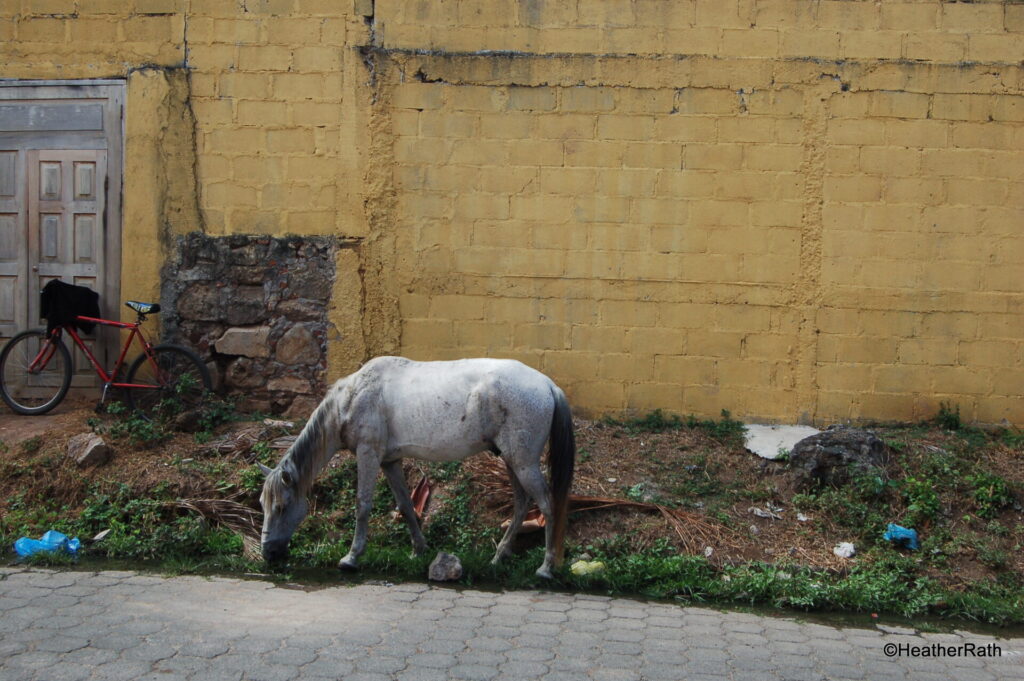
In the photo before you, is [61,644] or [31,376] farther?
[31,376]

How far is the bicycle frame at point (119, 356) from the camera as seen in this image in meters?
8.37

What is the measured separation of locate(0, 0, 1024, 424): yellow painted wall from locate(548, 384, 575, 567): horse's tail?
247cm

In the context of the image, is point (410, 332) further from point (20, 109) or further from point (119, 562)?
point (20, 109)

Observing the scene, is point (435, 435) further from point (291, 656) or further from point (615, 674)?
point (615, 674)

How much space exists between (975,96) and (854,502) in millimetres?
Result: 3980

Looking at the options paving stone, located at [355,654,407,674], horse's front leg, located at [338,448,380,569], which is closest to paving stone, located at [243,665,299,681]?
paving stone, located at [355,654,407,674]

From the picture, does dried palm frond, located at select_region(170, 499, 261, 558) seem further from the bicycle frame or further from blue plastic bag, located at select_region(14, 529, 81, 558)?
the bicycle frame

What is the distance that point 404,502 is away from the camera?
6.11 m

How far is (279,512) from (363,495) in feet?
1.76

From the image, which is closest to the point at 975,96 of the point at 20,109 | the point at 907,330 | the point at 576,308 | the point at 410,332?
the point at 907,330

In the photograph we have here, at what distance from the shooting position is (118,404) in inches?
322

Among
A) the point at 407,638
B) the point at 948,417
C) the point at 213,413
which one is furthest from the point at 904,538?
the point at 213,413

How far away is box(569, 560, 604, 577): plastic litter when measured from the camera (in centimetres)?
584

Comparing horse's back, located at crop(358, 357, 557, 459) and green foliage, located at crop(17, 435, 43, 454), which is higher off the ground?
horse's back, located at crop(358, 357, 557, 459)
